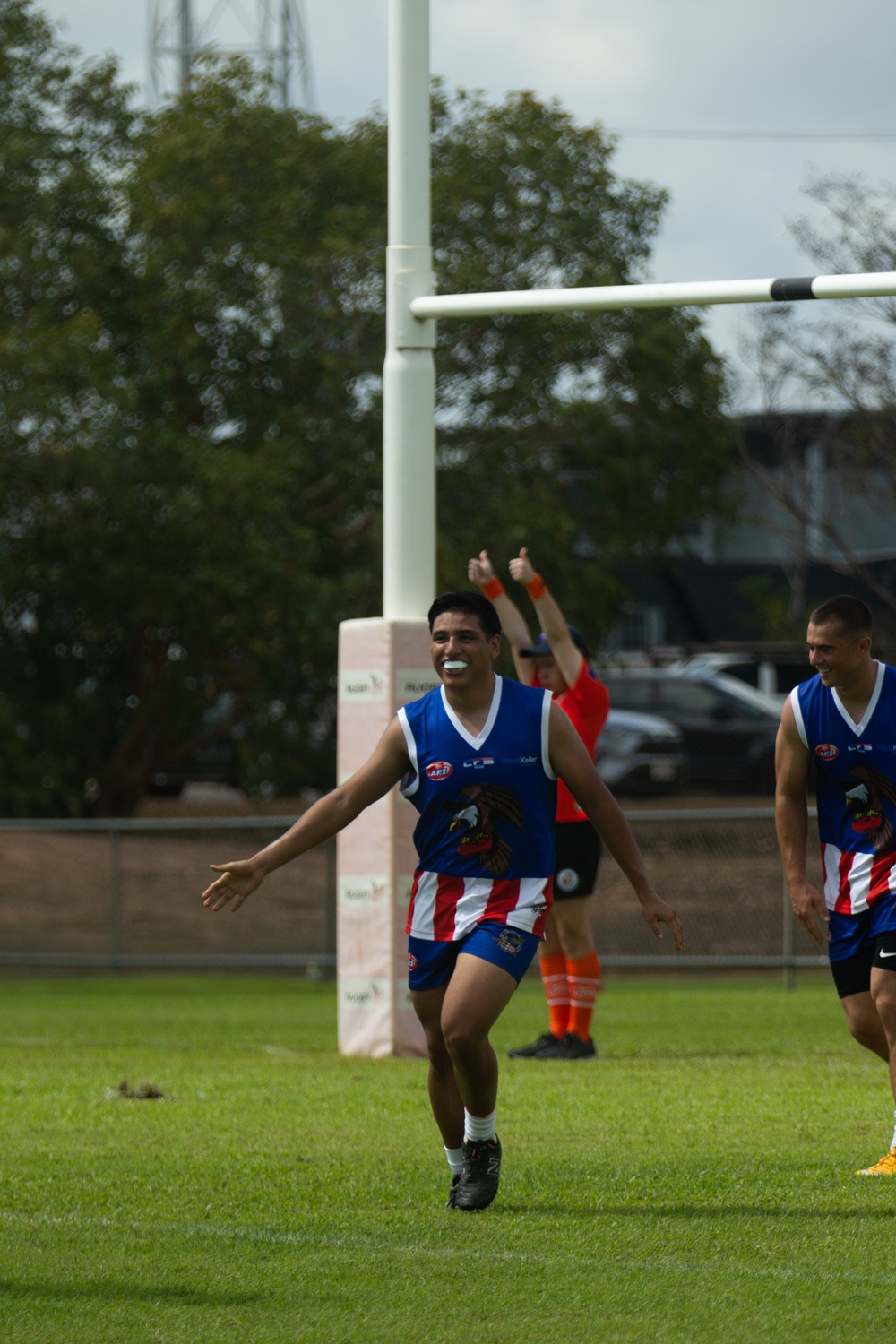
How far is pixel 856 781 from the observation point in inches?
259

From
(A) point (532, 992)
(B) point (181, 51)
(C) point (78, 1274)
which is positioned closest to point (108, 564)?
(A) point (532, 992)

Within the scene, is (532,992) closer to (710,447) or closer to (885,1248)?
(710,447)

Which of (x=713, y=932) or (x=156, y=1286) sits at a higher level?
(x=156, y=1286)

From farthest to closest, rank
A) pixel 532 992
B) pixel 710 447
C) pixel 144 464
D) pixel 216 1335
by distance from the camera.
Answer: pixel 710 447
pixel 144 464
pixel 532 992
pixel 216 1335

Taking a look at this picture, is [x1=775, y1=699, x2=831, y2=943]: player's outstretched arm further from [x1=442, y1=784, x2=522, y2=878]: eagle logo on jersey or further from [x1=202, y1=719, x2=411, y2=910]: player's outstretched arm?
[x1=202, y1=719, x2=411, y2=910]: player's outstretched arm

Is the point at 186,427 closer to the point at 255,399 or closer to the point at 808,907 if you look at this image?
the point at 255,399

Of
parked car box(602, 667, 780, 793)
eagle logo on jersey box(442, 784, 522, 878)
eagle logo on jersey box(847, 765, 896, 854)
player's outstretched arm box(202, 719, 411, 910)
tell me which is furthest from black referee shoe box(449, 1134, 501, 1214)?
parked car box(602, 667, 780, 793)

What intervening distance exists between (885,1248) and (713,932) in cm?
1387

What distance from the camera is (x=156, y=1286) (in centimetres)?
517

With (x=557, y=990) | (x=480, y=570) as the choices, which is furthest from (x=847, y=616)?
(x=557, y=990)

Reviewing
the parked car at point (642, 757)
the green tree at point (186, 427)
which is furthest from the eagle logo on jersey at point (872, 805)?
the parked car at point (642, 757)

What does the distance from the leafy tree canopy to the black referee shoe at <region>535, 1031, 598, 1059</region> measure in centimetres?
1182

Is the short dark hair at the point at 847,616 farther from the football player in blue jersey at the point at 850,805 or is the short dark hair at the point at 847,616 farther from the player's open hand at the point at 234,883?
the player's open hand at the point at 234,883

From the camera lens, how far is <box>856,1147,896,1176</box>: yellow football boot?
6746mm
